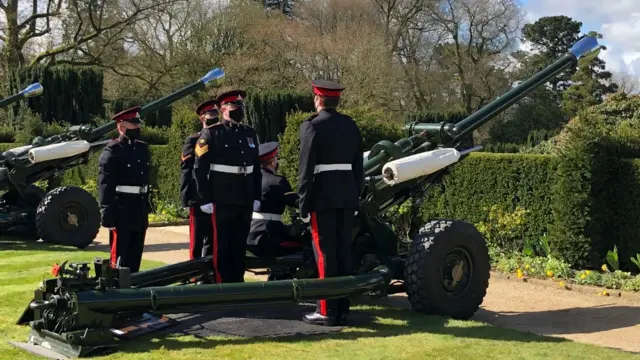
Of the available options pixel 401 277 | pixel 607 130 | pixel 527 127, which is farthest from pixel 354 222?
pixel 527 127

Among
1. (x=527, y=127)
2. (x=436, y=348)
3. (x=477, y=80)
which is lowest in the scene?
(x=436, y=348)

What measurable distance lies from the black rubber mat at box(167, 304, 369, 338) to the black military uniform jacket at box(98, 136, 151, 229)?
1.37 meters

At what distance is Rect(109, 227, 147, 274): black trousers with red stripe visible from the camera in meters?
7.81

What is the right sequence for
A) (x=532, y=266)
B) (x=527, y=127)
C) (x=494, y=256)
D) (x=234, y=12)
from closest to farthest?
1. (x=532, y=266)
2. (x=494, y=256)
3. (x=234, y=12)
4. (x=527, y=127)

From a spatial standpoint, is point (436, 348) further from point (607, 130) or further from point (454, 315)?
point (607, 130)

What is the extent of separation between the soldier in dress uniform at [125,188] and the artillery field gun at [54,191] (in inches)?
171

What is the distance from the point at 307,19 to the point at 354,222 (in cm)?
3371

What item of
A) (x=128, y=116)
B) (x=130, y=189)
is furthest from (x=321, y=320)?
(x=128, y=116)

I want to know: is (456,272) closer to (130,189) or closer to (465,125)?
(465,125)

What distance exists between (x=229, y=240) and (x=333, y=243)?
39.5 inches

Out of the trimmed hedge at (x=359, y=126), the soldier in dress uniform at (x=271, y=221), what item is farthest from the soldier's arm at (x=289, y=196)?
the trimmed hedge at (x=359, y=126)

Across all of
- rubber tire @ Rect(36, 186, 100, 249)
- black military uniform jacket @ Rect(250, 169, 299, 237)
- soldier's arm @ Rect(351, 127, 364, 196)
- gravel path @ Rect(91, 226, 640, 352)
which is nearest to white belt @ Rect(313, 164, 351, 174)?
soldier's arm @ Rect(351, 127, 364, 196)

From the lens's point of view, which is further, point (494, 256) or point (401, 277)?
point (494, 256)

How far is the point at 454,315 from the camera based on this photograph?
269 inches
